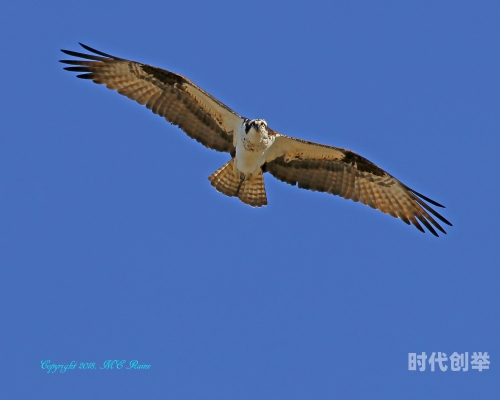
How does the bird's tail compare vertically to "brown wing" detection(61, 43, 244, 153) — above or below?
below

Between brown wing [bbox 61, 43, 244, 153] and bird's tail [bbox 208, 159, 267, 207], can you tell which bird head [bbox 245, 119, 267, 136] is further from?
bird's tail [bbox 208, 159, 267, 207]

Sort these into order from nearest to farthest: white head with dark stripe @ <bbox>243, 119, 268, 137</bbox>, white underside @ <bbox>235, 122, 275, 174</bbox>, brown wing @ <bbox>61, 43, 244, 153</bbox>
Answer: white head with dark stripe @ <bbox>243, 119, 268, 137</bbox> → white underside @ <bbox>235, 122, 275, 174</bbox> → brown wing @ <bbox>61, 43, 244, 153</bbox>

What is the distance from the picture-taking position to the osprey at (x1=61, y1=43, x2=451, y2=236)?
15.2m

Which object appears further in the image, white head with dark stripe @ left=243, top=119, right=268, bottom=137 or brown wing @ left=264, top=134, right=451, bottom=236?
brown wing @ left=264, top=134, right=451, bottom=236

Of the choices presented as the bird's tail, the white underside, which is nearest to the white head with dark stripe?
the white underside

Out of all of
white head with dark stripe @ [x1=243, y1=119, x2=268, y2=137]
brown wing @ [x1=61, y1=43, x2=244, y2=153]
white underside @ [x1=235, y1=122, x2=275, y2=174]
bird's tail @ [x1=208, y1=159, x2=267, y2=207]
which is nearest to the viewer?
white head with dark stripe @ [x1=243, y1=119, x2=268, y2=137]

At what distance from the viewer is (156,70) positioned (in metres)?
15.3

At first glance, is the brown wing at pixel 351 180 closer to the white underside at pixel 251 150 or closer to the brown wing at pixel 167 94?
the white underside at pixel 251 150

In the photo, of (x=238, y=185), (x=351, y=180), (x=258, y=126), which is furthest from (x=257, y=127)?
(x=351, y=180)

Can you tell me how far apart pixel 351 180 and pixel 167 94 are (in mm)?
3532

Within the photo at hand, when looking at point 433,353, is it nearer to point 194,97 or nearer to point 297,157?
point 297,157

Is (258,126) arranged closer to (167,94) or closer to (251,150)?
(251,150)

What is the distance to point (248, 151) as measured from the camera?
15.1 metres

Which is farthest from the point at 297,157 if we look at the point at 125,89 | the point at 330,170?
the point at 125,89
